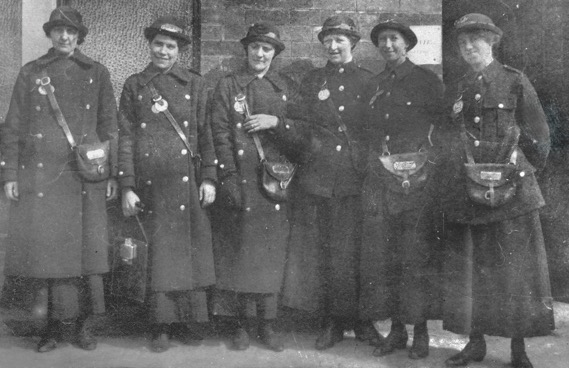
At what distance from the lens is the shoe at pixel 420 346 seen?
4051 mm

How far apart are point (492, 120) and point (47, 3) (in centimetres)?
373

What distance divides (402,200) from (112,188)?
2.03 metres

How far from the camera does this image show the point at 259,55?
14.1 feet

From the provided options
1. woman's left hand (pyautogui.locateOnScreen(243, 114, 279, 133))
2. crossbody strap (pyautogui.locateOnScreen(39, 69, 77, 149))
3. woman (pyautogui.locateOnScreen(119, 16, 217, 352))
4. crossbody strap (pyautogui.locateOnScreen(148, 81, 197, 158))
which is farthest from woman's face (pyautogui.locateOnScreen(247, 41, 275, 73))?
crossbody strap (pyautogui.locateOnScreen(39, 69, 77, 149))

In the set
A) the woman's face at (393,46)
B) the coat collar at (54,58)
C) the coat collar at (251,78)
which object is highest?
the woman's face at (393,46)

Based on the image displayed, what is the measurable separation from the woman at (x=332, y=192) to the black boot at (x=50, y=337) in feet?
5.32

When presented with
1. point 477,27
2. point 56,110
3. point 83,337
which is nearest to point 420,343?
point 477,27

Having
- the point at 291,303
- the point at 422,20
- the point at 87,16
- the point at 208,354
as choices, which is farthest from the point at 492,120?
the point at 87,16

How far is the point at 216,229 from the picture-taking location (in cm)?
439

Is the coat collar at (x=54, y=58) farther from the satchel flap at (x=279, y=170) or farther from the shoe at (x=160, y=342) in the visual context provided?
the shoe at (x=160, y=342)

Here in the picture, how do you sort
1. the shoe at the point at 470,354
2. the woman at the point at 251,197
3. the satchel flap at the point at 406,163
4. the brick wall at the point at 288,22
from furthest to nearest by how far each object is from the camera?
the brick wall at the point at 288,22, the woman at the point at 251,197, the satchel flap at the point at 406,163, the shoe at the point at 470,354

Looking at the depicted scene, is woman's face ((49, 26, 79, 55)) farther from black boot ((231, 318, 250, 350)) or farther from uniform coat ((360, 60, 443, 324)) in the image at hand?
black boot ((231, 318, 250, 350))

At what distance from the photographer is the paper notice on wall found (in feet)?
16.0

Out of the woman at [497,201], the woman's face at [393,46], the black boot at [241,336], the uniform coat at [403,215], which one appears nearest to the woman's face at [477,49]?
the woman at [497,201]
